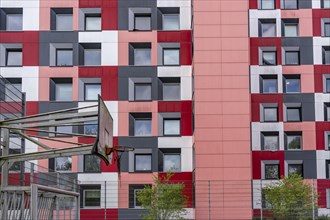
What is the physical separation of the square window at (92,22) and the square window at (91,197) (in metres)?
7.83

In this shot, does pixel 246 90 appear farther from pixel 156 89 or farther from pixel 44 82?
pixel 44 82

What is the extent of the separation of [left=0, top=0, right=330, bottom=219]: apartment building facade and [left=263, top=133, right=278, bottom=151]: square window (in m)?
0.05

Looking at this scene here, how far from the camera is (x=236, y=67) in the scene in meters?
29.4

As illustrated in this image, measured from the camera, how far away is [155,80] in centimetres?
3128

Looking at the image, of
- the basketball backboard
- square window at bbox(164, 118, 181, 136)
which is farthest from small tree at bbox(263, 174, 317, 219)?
the basketball backboard

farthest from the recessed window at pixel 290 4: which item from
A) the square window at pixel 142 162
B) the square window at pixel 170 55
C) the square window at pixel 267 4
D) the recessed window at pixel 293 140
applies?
the square window at pixel 142 162

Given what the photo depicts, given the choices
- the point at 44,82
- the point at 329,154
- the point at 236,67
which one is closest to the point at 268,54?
the point at 236,67

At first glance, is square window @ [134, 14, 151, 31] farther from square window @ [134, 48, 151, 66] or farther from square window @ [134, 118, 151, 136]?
square window @ [134, 118, 151, 136]

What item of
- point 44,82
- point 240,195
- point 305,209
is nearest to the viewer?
point 305,209

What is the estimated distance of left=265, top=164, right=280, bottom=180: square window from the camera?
31.1 metres

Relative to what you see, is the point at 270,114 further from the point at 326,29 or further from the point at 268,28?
the point at 326,29

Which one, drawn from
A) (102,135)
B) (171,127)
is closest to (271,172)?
(171,127)

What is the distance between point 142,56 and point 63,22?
424 centimetres

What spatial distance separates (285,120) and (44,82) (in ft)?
38.7
